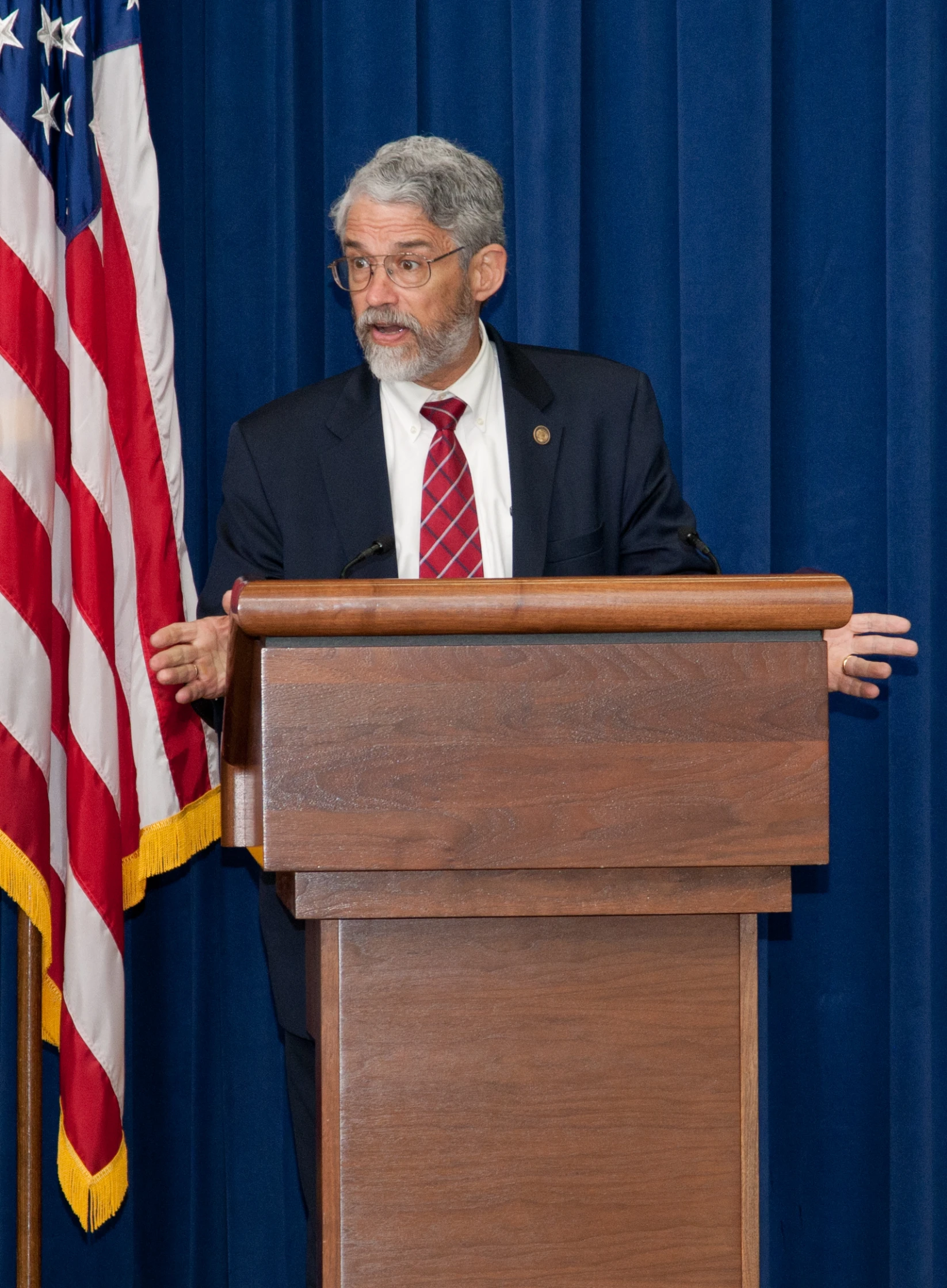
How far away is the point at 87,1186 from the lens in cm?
228

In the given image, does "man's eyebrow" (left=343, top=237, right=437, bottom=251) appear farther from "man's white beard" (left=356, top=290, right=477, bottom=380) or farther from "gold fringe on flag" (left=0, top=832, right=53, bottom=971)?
"gold fringe on flag" (left=0, top=832, right=53, bottom=971)

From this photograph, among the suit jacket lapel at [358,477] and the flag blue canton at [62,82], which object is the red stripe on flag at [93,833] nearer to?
the suit jacket lapel at [358,477]

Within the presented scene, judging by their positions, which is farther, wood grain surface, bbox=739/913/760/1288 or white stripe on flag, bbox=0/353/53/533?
white stripe on flag, bbox=0/353/53/533

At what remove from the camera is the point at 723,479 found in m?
2.74

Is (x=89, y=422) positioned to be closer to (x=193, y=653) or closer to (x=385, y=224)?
(x=385, y=224)

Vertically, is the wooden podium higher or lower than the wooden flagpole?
higher

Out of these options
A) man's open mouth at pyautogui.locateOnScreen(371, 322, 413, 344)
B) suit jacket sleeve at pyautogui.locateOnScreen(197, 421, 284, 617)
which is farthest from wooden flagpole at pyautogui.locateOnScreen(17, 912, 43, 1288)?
man's open mouth at pyautogui.locateOnScreen(371, 322, 413, 344)

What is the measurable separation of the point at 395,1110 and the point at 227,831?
374mm

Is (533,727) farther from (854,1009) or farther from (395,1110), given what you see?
(854,1009)

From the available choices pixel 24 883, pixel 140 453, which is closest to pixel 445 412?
pixel 140 453

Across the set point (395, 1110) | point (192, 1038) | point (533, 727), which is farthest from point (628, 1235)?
point (192, 1038)

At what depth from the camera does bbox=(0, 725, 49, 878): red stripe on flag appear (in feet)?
7.14

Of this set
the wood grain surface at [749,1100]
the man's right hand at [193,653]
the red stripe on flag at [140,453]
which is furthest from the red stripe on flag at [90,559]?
the wood grain surface at [749,1100]

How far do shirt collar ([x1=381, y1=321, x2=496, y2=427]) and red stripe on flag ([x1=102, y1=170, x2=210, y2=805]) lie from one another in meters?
0.43
